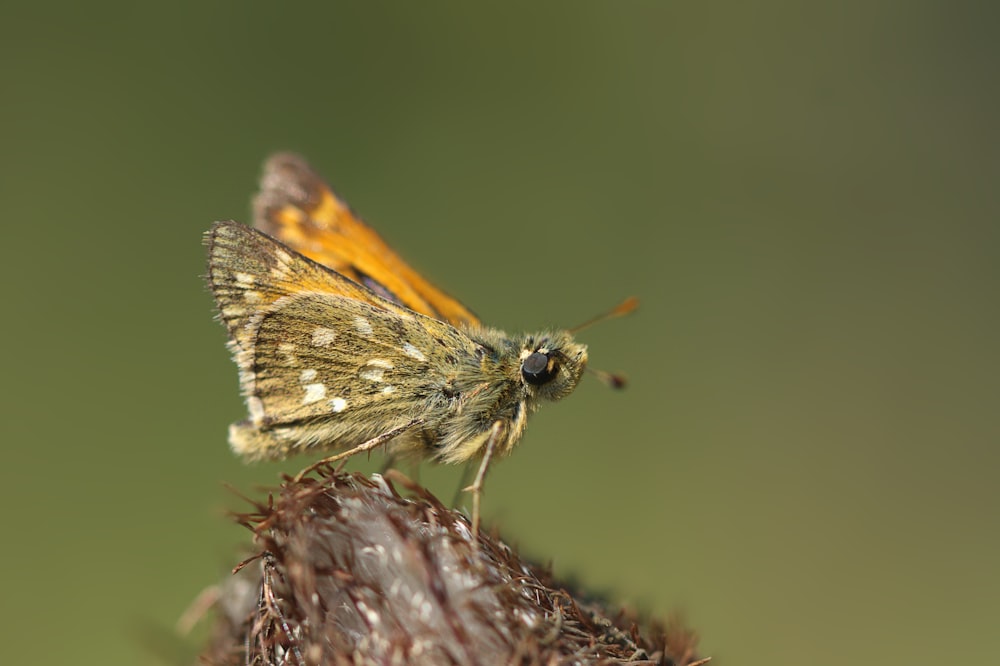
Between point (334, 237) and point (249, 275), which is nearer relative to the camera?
point (249, 275)

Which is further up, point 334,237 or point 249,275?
point 334,237

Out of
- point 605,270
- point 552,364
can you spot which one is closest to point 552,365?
point 552,364

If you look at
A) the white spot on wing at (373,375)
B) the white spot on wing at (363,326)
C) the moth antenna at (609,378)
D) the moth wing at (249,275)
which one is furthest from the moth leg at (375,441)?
the moth antenna at (609,378)

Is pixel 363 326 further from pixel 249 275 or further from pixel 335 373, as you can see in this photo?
pixel 249 275

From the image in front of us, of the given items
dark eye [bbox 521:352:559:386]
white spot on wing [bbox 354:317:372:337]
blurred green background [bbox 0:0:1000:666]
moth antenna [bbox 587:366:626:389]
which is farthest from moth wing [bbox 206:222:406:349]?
blurred green background [bbox 0:0:1000:666]

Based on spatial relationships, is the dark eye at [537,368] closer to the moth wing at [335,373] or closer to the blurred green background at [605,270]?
the moth wing at [335,373]

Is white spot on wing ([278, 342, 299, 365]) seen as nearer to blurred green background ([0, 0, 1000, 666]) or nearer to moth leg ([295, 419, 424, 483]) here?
moth leg ([295, 419, 424, 483])

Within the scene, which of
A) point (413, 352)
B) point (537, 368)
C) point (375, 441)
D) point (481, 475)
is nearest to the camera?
point (481, 475)
